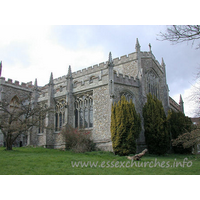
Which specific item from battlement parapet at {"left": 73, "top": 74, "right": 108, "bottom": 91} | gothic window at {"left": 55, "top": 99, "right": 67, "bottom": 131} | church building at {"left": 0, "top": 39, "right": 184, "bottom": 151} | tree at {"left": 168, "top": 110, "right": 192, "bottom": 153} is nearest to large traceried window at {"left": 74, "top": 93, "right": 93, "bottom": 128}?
church building at {"left": 0, "top": 39, "right": 184, "bottom": 151}

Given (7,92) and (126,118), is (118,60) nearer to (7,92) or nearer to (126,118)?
(126,118)

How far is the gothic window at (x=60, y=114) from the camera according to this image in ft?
72.2

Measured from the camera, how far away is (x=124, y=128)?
16.1m

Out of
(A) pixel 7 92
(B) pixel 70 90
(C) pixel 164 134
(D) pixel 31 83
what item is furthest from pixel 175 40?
(D) pixel 31 83

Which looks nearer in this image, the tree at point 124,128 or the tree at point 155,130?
the tree at point 124,128

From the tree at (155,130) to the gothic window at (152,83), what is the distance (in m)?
5.24

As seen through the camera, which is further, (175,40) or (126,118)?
(126,118)

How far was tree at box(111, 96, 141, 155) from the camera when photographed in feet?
52.3

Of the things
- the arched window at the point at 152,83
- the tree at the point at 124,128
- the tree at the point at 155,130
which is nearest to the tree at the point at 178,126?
the tree at the point at 155,130

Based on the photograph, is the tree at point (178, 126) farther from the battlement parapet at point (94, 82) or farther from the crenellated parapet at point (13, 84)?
the crenellated parapet at point (13, 84)

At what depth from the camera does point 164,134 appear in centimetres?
1778

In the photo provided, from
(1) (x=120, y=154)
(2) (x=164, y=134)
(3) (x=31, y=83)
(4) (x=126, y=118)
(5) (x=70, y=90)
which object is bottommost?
(1) (x=120, y=154)

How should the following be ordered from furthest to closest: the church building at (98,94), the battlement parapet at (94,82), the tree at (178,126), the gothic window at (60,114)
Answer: the gothic window at (60,114)
the tree at (178,126)
the battlement parapet at (94,82)
the church building at (98,94)

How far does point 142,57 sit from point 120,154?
11.5m
